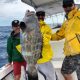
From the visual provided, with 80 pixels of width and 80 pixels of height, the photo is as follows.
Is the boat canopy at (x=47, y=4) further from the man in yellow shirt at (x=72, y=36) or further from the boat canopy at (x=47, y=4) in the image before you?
the man in yellow shirt at (x=72, y=36)

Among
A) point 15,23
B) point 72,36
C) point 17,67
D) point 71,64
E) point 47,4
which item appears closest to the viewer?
point 72,36

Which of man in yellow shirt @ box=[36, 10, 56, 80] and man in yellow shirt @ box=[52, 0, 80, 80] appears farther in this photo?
man in yellow shirt @ box=[36, 10, 56, 80]

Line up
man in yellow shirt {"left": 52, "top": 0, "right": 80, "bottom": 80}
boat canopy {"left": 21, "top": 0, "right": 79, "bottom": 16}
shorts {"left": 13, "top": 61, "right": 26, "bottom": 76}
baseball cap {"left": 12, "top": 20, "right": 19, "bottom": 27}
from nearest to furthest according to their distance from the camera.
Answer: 1. man in yellow shirt {"left": 52, "top": 0, "right": 80, "bottom": 80}
2. baseball cap {"left": 12, "top": 20, "right": 19, "bottom": 27}
3. shorts {"left": 13, "top": 61, "right": 26, "bottom": 76}
4. boat canopy {"left": 21, "top": 0, "right": 79, "bottom": 16}

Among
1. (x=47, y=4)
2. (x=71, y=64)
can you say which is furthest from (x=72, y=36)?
(x=47, y=4)

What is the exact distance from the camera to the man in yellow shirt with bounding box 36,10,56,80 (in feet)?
16.5

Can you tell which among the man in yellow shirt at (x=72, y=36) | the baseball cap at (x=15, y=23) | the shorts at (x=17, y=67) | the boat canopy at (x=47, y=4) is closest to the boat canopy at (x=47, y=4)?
the boat canopy at (x=47, y=4)

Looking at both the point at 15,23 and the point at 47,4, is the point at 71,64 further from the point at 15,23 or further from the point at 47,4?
the point at 47,4

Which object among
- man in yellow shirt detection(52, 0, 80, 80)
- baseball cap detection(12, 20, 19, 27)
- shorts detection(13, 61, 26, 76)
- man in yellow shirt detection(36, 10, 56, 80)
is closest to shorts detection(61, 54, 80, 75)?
man in yellow shirt detection(52, 0, 80, 80)

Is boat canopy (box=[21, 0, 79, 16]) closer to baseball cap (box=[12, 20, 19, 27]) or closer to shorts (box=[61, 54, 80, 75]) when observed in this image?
baseball cap (box=[12, 20, 19, 27])

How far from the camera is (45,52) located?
199 inches

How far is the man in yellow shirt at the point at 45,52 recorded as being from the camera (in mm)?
5020

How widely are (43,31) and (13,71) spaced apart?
136 cm

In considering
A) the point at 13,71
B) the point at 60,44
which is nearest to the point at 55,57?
the point at 60,44

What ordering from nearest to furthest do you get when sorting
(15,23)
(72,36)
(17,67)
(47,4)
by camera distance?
1. (72,36)
2. (15,23)
3. (17,67)
4. (47,4)
